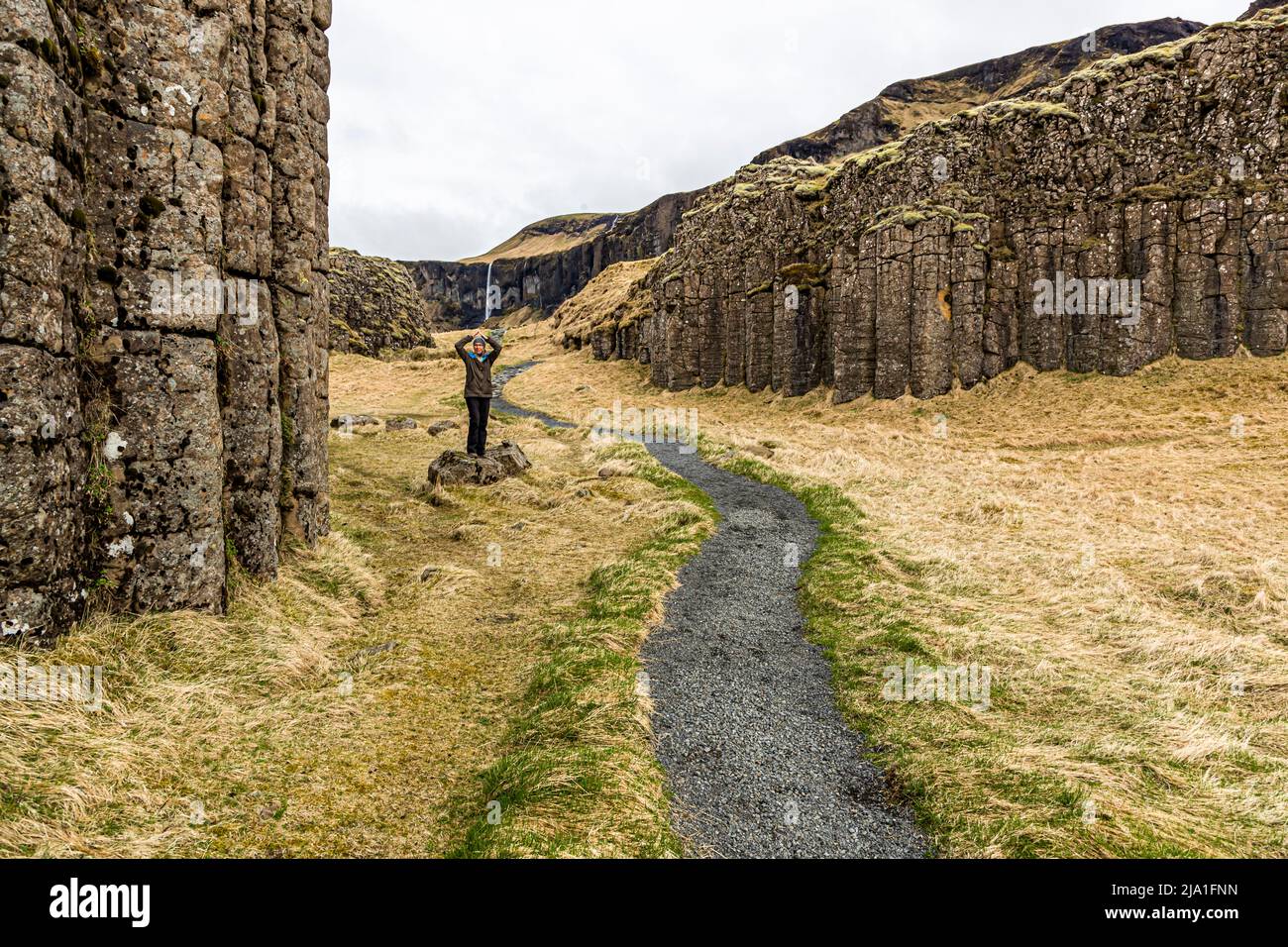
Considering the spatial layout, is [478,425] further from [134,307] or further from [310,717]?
[310,717]

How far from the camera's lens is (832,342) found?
51.0 metres

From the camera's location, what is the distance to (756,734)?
8.00 metres

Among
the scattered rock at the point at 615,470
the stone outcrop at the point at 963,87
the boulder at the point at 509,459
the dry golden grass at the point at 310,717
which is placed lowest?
the dry golden grass at the point at 310,717

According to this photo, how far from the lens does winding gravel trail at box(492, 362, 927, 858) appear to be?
616 cm

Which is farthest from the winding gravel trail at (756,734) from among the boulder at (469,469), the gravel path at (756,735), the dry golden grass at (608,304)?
the dry golden grass at (608,304)

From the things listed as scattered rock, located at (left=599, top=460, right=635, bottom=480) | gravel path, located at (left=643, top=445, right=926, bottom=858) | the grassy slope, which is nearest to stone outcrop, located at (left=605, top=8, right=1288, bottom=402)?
scattered rock, located at (left=599, top=460, right=635, bottom=480)

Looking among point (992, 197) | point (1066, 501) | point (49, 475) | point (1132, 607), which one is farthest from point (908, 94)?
point (49, 475)

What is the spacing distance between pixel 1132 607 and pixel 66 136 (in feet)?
61.2

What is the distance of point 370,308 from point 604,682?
72.4 m

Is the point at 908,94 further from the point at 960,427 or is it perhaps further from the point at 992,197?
the point at 960,427

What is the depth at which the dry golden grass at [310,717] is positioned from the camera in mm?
5375

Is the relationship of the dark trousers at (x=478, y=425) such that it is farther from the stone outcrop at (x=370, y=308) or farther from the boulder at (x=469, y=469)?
the stone outcrop at (x=370, y=308)

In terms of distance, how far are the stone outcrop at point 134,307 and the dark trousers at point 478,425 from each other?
31.6 ft

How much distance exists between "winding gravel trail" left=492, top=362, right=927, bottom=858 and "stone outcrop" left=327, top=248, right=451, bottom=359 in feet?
200
